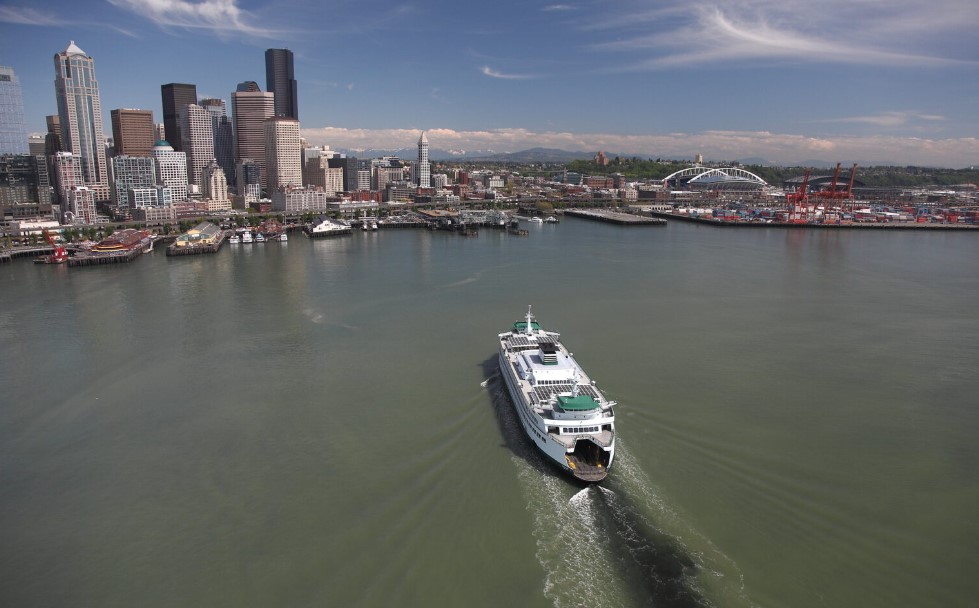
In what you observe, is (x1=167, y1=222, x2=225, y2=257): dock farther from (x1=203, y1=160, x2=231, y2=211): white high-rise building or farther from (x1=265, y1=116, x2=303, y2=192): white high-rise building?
(x1=265, y1=116, x2=303, y2=192): white high-rise building

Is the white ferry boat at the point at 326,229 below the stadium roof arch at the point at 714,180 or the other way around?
below

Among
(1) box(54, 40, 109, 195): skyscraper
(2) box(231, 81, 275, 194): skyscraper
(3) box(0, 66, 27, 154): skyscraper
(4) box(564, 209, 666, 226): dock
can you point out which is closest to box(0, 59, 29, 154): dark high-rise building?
(3) box(0, 66, 27, 154): skyscraper

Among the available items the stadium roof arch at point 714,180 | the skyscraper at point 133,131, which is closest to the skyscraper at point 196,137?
the skyscraper at point 133,131

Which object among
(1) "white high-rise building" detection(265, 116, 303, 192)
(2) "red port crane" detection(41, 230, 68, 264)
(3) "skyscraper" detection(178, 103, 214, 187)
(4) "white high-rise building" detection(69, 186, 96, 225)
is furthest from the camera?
(3) "skyscraper" detection(178, 103, 214, 187)

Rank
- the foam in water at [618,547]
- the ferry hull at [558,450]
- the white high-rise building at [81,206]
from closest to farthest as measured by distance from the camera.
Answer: the foam in water at [618,547] → the ferry hull at [558,450] → the white high-rise building at [81,206]

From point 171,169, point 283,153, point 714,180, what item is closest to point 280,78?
point 283,153

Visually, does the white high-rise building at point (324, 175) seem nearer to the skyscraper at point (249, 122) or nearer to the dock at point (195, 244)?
the skyscraper at point (249, 122)
